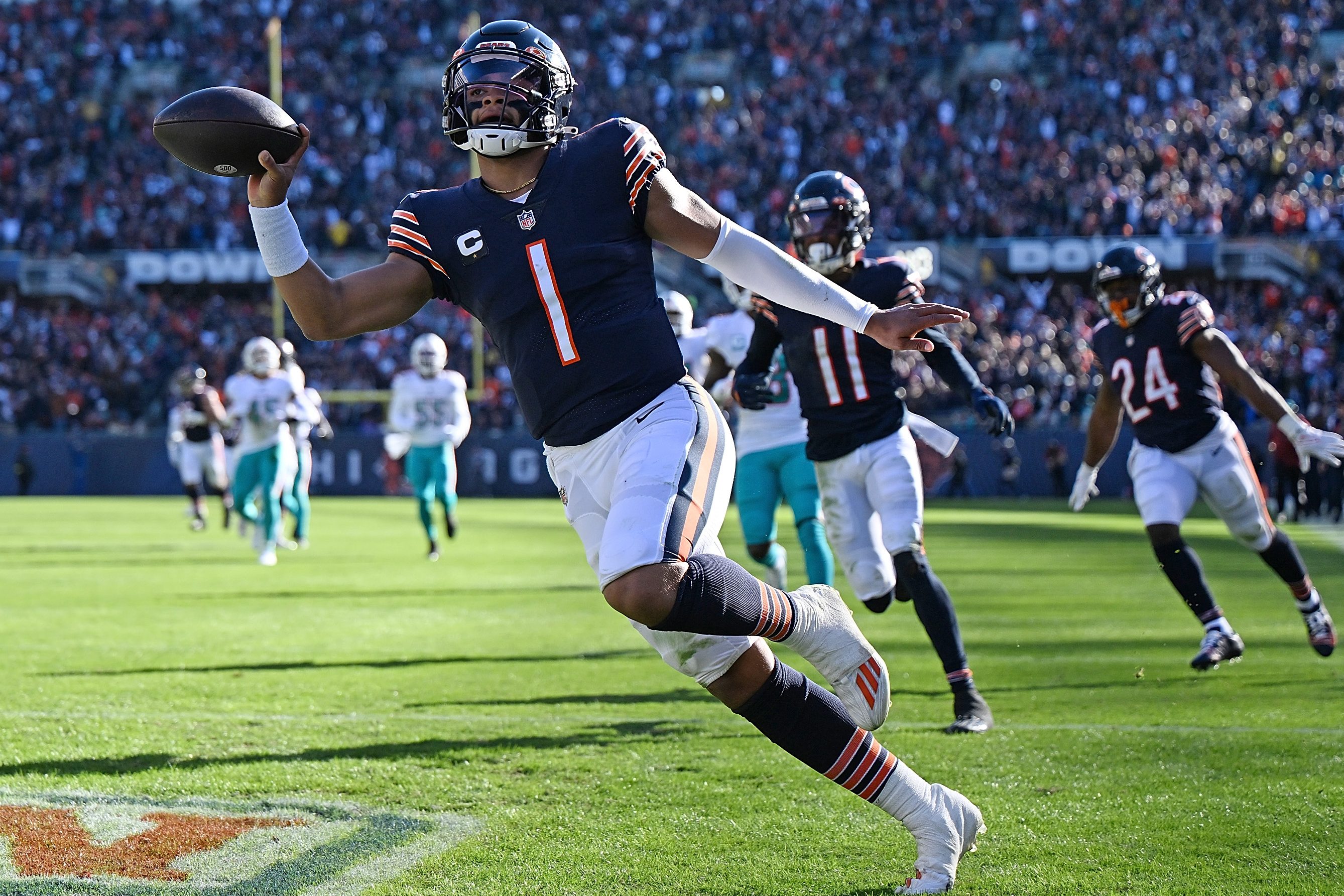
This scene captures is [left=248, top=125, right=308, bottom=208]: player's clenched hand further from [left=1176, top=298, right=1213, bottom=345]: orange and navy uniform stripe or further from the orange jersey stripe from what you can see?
[left=1176, top=298, right=1213, bottom=345]: orange and navy uniform stripe

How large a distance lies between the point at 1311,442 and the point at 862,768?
12.3 ft

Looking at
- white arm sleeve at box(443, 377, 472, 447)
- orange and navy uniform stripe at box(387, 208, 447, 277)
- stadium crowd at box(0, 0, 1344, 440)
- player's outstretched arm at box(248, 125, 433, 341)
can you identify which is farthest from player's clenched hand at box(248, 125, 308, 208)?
stadium crowd at box(0, 0, 1344, 440)

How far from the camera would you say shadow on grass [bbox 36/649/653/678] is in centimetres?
639

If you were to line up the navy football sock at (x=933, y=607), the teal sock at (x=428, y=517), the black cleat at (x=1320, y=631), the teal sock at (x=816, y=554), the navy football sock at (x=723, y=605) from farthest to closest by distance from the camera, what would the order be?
the teal sock at (x=428, y=517) < the teal sock at (x=816, y=554) < the black cleat at (x=1320, y=631) < the navy football sock at (x=933, y=607) < the navy football sock at (x=723, y=605)

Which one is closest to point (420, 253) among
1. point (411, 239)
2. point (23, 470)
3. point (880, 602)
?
point (411, 239)

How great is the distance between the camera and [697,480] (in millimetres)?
3408

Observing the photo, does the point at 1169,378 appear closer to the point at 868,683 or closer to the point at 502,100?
the point at 868,683

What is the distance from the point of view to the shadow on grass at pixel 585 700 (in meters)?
5.64

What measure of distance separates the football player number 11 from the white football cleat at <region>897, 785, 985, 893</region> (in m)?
1.32

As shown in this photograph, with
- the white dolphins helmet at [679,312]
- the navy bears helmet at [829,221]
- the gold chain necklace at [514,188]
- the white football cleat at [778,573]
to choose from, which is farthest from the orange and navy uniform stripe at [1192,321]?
the gold chain necklace at [514,188]

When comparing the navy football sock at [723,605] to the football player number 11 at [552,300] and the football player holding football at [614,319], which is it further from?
the football player number 11 at [552,300]

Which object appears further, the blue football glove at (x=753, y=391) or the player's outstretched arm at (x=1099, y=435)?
the player's outstretched arm at (x=1099, y=435)

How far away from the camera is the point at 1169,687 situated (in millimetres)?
6012

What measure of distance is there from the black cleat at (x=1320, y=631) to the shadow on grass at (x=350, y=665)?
3.05 metres
